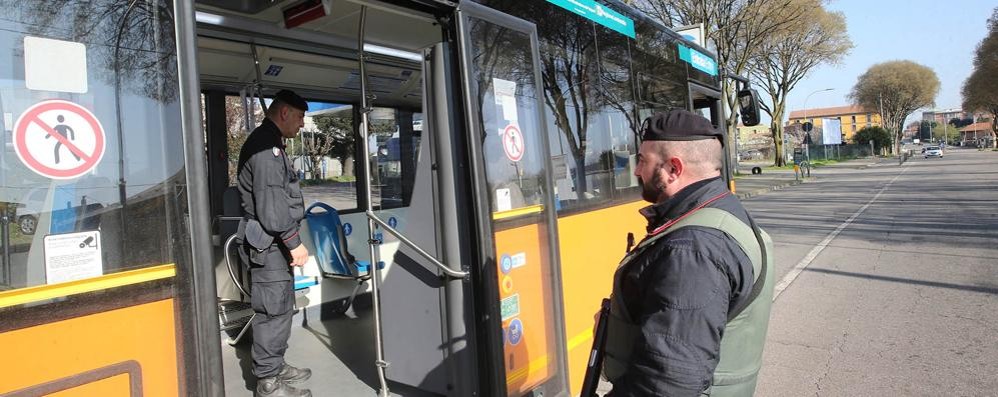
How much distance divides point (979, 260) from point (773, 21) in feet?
72.5

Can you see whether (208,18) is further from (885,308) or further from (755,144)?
(755,144)

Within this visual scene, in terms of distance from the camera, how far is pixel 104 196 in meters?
1.62

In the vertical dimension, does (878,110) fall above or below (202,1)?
above

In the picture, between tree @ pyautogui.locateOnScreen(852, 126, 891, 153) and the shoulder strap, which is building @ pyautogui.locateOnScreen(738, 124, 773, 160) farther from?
the shoulder strap

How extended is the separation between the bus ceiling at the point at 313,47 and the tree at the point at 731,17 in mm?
20519

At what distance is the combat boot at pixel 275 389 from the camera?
3.35 m

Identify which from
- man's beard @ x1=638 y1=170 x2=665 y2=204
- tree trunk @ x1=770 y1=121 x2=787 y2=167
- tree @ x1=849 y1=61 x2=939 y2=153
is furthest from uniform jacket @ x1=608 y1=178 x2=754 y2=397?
tree @ x1=849 y1=61 x2=939 y2=153

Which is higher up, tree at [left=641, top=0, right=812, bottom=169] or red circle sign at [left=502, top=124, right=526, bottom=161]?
tree at [left=641, top=0, right=812, bottom=169]

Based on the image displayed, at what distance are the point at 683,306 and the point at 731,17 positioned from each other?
27729mm

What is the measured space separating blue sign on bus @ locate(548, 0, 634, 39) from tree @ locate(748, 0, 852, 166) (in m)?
29.1

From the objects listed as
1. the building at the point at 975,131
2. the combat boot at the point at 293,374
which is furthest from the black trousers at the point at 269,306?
the building at the point at 975,131

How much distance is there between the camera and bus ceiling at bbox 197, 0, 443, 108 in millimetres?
3607

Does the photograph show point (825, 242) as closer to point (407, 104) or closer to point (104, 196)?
point (407, 104)

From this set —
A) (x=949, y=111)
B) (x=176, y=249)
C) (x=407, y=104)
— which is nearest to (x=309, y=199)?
(x=407, y=104)
